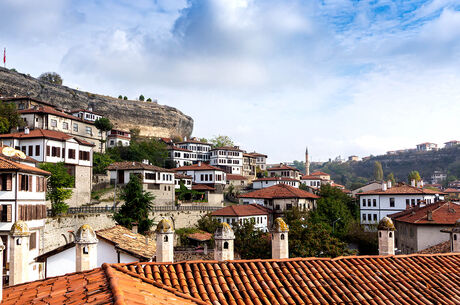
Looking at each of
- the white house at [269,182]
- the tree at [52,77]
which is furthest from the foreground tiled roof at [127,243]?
the tree at [52,77]

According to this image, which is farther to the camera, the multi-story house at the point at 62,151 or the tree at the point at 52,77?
the tree at the point at 52,77

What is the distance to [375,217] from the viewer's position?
5550 centimetres

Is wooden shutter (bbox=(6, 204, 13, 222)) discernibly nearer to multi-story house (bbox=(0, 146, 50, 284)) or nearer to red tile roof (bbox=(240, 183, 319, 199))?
multi-story house (bbox=(0, 146, 50, 284))

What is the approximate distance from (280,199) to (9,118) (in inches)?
1446

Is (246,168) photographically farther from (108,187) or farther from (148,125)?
(108,187)

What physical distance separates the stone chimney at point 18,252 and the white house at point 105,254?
4.75 meters

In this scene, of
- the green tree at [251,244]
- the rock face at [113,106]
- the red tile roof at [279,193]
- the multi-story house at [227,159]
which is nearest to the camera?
the green tree at [251,244]

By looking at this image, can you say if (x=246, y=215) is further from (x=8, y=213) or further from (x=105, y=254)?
(x=105, y=254)

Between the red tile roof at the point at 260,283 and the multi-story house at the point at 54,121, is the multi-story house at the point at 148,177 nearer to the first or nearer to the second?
the multi-story house at the point at 54,121

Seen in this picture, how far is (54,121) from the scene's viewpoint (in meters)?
53.9

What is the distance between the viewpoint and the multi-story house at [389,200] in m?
53.2

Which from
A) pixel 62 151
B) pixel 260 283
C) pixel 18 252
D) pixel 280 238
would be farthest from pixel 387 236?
pixel 62 151

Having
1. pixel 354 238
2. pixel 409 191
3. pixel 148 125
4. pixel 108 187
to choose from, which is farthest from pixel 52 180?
pixel 148 125

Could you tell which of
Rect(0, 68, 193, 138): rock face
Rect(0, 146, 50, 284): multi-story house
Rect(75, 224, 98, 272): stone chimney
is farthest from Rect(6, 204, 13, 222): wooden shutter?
Rect(0, 68, 193, 138): rock face
